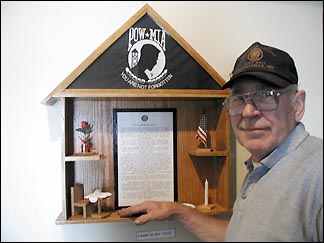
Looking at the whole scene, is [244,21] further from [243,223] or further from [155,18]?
[243,223]

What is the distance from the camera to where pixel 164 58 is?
68 centimetres

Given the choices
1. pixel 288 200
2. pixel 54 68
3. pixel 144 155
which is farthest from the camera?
pixel 54 68

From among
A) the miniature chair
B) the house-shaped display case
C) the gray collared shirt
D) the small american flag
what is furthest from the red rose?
the gray collared shirt

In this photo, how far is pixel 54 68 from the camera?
0.77 meters

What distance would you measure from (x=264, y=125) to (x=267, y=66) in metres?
0.12

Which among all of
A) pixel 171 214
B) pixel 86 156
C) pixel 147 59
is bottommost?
pixel 171 214

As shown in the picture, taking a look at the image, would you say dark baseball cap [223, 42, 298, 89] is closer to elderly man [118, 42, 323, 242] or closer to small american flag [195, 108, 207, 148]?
elderly man [118, 42, 323, 242]

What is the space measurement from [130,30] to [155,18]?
73 millimetres

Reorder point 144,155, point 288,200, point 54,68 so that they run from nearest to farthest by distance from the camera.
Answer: point 288,200 → point 144,155 → point 54,68

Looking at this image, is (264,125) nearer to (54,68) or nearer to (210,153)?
(210,153)

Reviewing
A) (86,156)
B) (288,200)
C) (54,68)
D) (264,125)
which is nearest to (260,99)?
(264,125)

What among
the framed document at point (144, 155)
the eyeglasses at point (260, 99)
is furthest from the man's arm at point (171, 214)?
the eyeglasses at point (260, 99)

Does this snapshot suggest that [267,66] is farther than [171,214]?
No

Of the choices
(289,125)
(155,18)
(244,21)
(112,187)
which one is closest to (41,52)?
(155,18)
